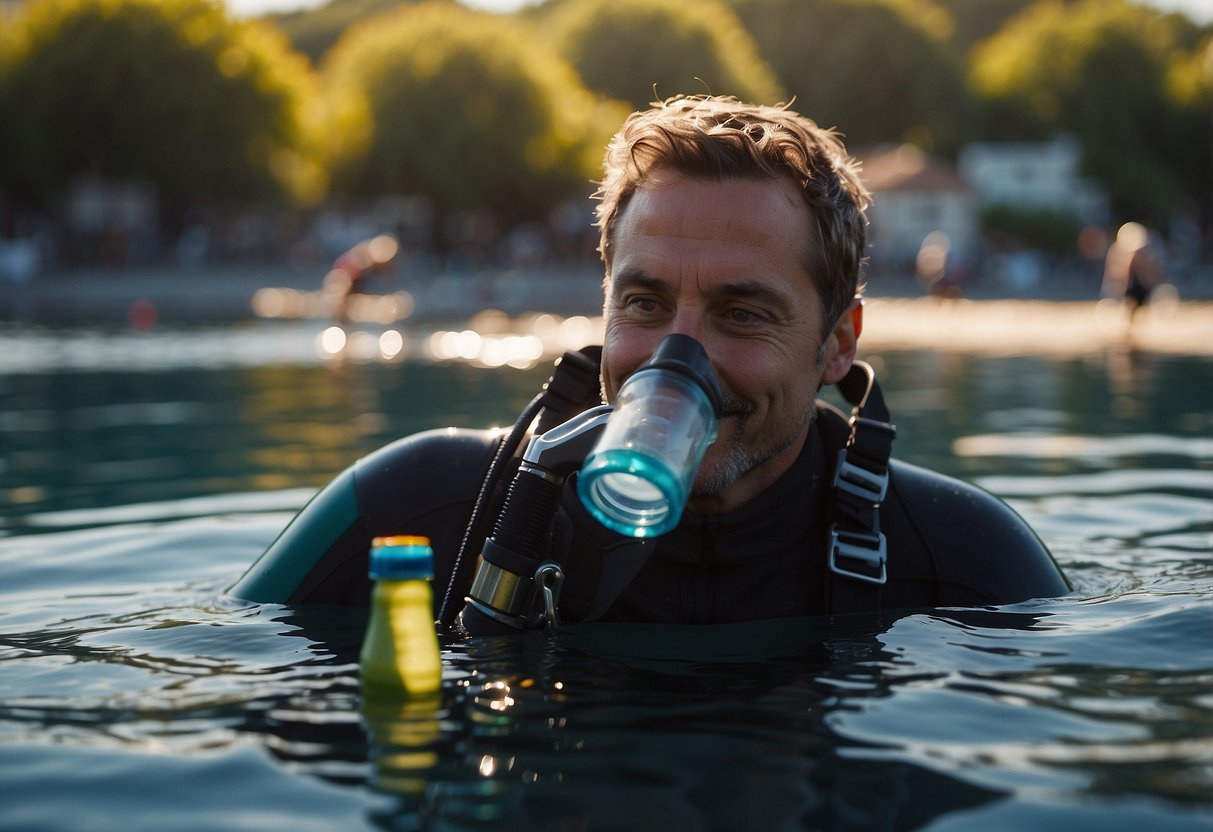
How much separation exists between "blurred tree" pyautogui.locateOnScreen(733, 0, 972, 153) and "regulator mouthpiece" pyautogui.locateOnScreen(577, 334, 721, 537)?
2972 inches

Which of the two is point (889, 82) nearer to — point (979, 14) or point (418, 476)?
point (418, 476)

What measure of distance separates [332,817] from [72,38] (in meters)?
49.6

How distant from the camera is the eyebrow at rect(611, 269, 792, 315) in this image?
3512 mm

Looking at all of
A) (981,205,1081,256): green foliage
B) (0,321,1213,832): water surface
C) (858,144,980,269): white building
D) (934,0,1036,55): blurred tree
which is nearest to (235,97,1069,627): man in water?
(0,321,1213,832): water surface

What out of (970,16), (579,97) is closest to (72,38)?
(579,97)

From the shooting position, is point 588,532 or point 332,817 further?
point 588,532

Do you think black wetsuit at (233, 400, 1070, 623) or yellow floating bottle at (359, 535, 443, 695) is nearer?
yellow floating bottle at (359, 535, 443, 695)

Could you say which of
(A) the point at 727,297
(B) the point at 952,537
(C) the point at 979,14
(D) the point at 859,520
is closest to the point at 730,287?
(A) the point at 727,297

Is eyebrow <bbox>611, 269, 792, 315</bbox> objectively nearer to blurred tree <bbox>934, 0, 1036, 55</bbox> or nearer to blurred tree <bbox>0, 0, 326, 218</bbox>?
blurred tree <bbox>0, 0, 326, 218</bbox>

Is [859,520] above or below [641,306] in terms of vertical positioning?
below

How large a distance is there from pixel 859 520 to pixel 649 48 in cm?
7094

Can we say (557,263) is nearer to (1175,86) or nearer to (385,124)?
(385,124)

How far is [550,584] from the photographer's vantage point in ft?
11.4

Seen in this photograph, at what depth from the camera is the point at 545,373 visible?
17031mm
